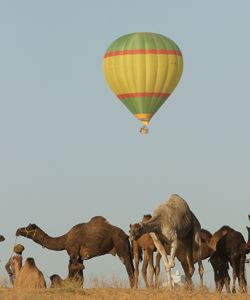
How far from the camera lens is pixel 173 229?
34688 mm

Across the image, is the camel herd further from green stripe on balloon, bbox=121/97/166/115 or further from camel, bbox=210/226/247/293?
green stripe on balloon, bbox=121/97/166/115

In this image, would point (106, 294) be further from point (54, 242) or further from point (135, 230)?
point (54, 242)

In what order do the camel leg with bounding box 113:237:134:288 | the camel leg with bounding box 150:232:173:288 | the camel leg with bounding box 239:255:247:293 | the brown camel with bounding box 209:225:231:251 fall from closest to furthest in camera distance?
the camel leg with bounding box 150:232:173:288 → the camel leg with bounding box 239:255:247:293 → the brown camel with bounding box 209:225:231:251 → the camel leg with bounding box 113:237:134:288

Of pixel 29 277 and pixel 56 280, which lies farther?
pixel 56 280

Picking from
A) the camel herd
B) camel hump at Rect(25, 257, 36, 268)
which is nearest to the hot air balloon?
the camel herd

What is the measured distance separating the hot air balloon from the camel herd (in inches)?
660

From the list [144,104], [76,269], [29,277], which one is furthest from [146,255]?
[144,104]

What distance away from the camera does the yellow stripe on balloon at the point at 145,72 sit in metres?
54.9

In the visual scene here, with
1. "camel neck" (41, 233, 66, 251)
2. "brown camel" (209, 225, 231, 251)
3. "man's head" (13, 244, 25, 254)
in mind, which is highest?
"camel neck" (41, 233, 66, 251)

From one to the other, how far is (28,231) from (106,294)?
7.68 metres

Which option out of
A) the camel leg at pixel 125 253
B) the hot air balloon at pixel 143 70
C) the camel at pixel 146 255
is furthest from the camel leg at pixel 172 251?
the hot air balloon at pixel 143 70

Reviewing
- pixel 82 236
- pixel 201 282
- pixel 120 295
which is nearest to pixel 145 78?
pixel 82 236

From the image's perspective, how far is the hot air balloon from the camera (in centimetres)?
5497

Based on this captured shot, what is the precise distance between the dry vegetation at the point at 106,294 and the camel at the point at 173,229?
1555 mm
